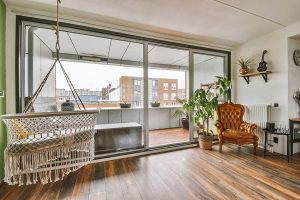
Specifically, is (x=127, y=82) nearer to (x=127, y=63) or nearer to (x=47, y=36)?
(x=127, y=63)

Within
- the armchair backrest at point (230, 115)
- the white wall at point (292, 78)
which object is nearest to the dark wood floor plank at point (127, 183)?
the armchair backrest at point (230, 115)

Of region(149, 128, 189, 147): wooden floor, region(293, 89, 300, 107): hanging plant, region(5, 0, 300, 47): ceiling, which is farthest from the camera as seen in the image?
region(149, 128, 189, 147): wooden floor

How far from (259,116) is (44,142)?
415 cm

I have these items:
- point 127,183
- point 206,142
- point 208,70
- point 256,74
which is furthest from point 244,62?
point 127,183

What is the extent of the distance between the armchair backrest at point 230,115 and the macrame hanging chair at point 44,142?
10.8ft

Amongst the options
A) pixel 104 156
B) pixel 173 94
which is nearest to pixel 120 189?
pixel 104 156

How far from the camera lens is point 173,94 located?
20.7ft

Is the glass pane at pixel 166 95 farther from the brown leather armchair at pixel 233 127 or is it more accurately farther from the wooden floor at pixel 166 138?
the brown leather armchair at pixel 233 127

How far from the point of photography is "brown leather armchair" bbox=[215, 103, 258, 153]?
323 cm

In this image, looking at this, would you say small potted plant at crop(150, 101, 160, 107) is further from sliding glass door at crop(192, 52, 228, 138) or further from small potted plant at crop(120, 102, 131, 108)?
sliding glass door at crop(192, 52, 228, 138)

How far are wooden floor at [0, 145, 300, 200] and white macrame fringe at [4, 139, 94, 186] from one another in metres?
0.81

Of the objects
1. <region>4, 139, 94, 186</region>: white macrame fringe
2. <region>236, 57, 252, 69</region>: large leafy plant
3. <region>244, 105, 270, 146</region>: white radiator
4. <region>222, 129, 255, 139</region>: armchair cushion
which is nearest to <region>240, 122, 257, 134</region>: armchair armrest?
<region>222, 129, 255, 139</region>: armchair cushion

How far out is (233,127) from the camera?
371 centimetres

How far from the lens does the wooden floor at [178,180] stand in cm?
193
